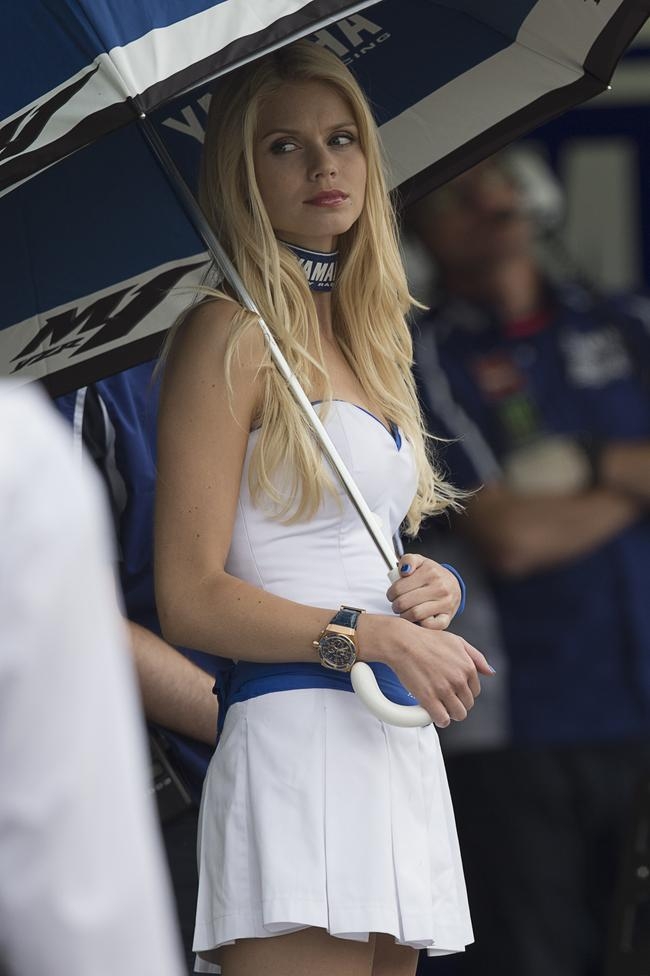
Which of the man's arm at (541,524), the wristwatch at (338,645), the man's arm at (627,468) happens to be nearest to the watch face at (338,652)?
the wristwatch at (338,645)

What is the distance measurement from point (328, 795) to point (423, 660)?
0.22 m

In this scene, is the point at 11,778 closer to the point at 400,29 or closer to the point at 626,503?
the point at 400,29

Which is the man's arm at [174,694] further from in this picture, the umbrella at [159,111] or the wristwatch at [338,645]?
the wristwatch at [338,645]

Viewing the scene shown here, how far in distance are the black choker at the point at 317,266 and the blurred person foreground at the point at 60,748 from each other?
4.93 ft

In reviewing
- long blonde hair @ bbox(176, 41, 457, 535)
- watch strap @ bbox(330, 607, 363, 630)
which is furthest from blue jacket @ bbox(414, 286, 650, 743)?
watch strap @ bbox(330, 607, 363, 630)

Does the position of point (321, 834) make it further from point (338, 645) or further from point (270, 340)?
point (270, 340)

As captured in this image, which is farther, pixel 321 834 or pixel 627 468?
pixel 627 468

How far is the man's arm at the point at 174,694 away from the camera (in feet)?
9.30

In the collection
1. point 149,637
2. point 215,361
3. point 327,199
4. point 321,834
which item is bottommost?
point 321,834

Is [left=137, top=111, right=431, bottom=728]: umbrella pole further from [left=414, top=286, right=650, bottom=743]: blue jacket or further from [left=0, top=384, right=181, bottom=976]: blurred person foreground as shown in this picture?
[left=414, top=286, right=650, bottom=743]: blue jacket

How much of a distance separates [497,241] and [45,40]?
2.50 meters

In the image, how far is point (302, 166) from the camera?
252 centimetres

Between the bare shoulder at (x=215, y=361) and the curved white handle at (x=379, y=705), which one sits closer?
the curved white handle at (x=379, y=705)

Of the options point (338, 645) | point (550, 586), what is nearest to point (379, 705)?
point (338, 645)
